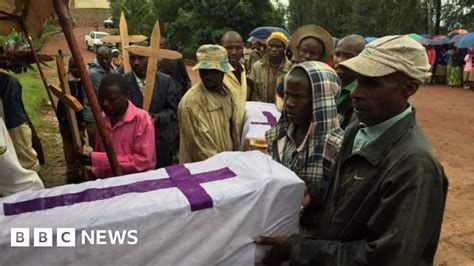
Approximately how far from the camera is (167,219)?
5.81ft

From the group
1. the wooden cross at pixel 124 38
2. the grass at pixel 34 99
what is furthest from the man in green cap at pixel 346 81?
the grass at pixel 34 99

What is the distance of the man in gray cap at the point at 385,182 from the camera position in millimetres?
1464

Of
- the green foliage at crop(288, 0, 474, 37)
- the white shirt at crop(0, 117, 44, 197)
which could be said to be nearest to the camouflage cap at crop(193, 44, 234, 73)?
the white shirt at crop(0, 117, 44, 197)

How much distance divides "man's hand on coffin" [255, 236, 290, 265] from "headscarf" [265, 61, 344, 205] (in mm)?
286

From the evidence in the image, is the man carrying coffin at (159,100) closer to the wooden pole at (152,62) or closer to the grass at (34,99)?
the wooden pole at (152,62)

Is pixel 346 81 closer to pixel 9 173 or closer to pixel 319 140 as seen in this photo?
pixel 319 140

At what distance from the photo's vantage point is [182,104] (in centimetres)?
321

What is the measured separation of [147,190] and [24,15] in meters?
1.65

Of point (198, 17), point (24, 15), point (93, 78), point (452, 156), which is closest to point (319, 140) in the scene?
point (24, 15)

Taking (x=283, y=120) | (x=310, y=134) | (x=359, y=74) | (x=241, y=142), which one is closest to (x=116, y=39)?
(x=241, y=142)

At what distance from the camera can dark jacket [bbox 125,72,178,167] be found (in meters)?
4.03

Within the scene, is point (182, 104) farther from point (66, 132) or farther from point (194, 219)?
point (66, 132)

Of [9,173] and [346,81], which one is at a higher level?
[346,81]

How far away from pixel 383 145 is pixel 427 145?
140 mm
